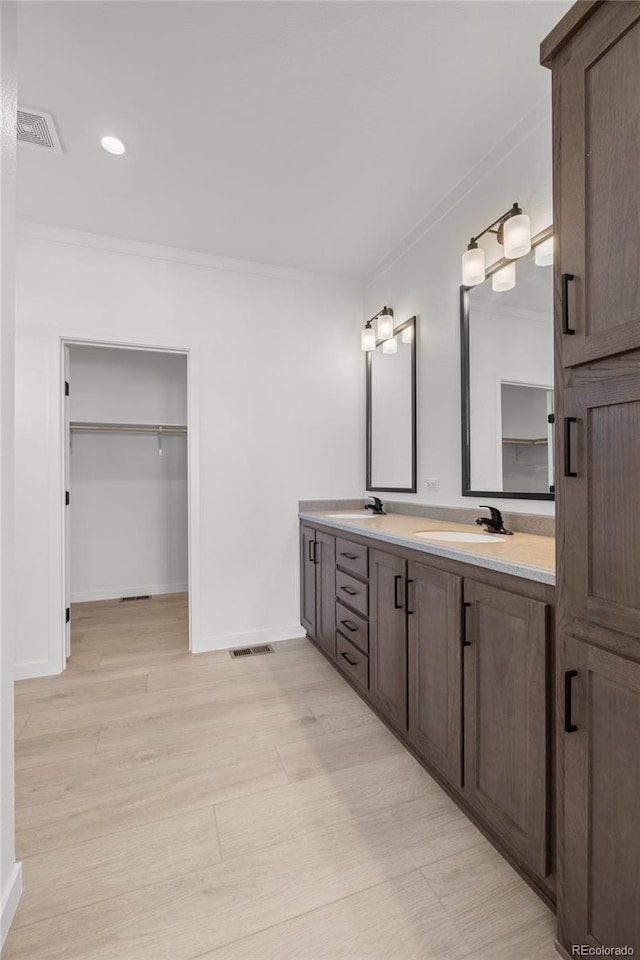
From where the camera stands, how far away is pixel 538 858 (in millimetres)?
1146

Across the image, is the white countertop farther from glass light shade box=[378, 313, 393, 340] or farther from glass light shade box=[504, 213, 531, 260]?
glass light shade box=[378, 313, 393, 340]

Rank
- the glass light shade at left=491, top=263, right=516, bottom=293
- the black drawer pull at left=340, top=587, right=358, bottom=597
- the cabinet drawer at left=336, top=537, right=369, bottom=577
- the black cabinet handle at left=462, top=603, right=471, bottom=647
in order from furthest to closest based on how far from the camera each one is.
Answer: the black drawer pull at left=340, top=587, right=358, bottom=597
the cabinet drawer at left=336, top=537, right=369, bottom=577
the glass light shade at left=491, top=263, right=516, bottom=293
the black cabinet handle at left=462, top=603, right=471, bottom=647

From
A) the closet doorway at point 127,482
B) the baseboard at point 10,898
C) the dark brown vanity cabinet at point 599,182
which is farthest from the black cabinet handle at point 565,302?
the closet doorway at point 127,482

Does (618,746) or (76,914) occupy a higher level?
(618,746)

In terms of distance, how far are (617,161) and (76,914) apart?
7.48 ft

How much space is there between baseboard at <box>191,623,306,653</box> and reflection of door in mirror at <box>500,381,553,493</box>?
197 cm

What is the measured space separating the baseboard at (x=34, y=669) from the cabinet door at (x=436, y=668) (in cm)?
A: 224

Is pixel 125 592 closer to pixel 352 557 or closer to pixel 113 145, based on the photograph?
pixel 352 557

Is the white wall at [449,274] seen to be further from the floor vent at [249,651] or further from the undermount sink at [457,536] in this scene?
the floor vent at [249,651]

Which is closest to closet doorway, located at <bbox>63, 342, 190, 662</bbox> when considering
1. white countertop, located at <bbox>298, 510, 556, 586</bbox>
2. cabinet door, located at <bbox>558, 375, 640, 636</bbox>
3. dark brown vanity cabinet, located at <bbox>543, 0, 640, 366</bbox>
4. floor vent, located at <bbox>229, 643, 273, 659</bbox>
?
floor vent, located at <bbox>229, 643, 273, 659</bbox>

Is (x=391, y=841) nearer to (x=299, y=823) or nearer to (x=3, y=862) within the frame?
(x=299, y=823)

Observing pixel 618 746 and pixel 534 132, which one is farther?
pixel 534 132

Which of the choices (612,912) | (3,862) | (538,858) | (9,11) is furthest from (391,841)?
(9,11)

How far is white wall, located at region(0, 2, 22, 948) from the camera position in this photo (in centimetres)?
114
